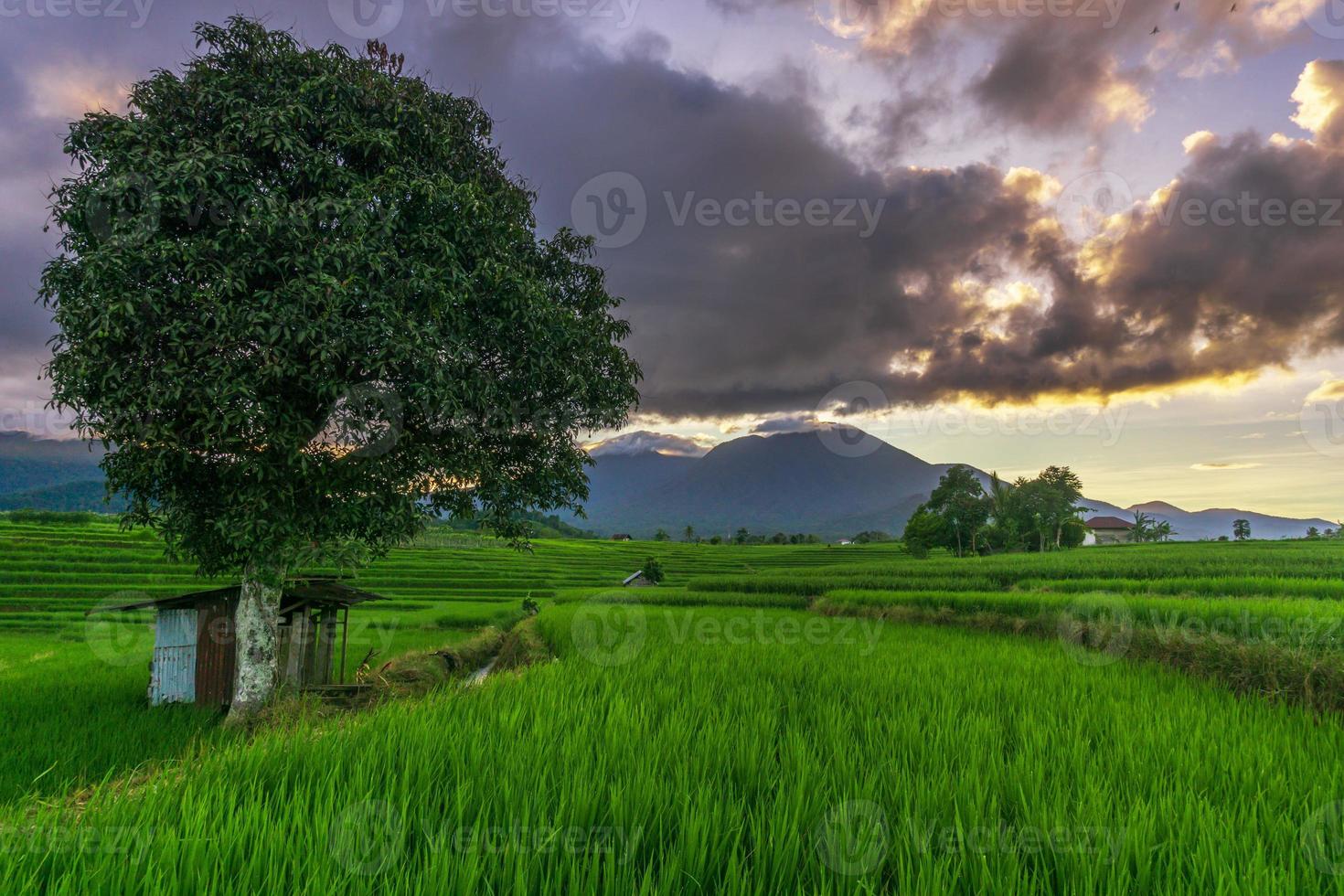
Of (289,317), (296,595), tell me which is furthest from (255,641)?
(289,317)

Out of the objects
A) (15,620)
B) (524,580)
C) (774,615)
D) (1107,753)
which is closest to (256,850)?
(1107,753)

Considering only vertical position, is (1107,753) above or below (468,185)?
below

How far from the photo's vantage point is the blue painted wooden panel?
11320 millimetres

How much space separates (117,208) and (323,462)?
4928 millimetres

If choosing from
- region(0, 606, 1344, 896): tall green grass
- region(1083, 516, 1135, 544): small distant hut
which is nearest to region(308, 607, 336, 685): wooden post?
region(0, 606, 1344, 896): tall green grass

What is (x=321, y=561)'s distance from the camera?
8.87 meters

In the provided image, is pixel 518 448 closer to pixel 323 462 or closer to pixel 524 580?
pixel 323 462

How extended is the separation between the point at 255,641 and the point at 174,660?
379 cm

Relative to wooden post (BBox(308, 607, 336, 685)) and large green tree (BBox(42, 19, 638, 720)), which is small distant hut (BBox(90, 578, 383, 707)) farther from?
large green tree (BBox(42, 19, 638, 720))

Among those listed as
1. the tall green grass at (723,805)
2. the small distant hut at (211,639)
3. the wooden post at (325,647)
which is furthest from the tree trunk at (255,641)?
the tall green grass at (723,805)

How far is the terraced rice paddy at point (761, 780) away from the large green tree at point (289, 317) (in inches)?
171

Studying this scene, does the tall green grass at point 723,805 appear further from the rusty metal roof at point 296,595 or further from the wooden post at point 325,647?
the wooden post at point 325,647

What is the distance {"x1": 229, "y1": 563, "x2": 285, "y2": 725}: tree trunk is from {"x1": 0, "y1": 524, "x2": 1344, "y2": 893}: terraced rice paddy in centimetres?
113

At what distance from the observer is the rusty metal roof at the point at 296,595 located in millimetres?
11578
